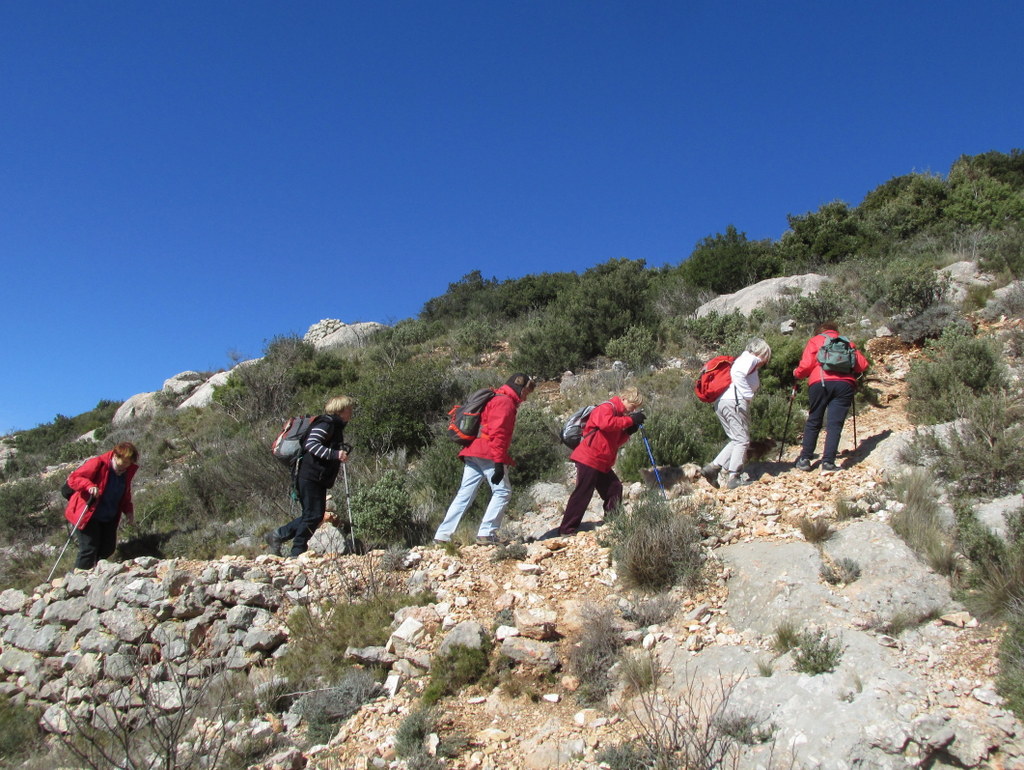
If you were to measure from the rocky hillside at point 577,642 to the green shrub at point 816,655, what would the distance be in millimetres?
28

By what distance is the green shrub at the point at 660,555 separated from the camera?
4.96 meters

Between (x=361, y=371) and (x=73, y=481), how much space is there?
9.03 meters

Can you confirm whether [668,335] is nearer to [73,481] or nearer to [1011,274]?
[1011,274]

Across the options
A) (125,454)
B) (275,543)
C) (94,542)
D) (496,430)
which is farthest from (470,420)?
(94,542)

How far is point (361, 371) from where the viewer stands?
15.6 metres

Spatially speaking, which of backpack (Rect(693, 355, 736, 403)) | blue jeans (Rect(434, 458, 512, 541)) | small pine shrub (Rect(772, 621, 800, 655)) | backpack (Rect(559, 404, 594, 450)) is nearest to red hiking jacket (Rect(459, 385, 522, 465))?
blue jeans (Rect(434, 458, 512, 541))

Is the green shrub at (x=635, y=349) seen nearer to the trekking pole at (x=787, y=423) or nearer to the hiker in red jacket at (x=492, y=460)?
the trekking pole at (x=787, y=423)

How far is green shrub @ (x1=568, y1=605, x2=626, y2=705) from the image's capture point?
4.03 meters

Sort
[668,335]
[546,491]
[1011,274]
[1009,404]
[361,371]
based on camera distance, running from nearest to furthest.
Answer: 1. [1009,404]
2. [546,491]
3. [1011,274]
4. [668,335]
5. [361,371]

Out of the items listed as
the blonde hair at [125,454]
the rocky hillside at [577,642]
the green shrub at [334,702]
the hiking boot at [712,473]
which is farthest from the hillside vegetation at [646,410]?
the blonde hair at [125,454]

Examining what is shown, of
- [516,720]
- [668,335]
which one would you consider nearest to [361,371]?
[668,335]

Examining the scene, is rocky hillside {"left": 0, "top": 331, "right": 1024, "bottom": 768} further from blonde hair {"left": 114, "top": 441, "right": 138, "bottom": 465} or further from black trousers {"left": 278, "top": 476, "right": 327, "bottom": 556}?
blonde hair {"left": 114, "top": 441, "right": 138, "bottom": 465}

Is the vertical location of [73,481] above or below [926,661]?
above

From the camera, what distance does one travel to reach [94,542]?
6.76 metres
